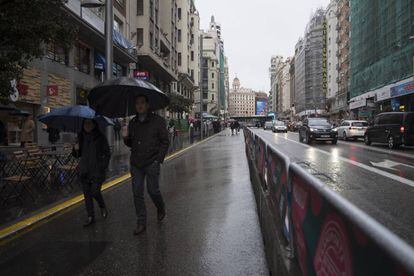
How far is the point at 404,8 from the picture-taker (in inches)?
1516

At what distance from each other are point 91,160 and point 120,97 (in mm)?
1188

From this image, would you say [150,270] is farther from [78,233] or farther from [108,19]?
[108,19]

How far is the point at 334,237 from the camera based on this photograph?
1.83 metres

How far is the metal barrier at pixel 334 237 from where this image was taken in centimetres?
132

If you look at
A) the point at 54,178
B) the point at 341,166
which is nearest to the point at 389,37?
the point at 341,166

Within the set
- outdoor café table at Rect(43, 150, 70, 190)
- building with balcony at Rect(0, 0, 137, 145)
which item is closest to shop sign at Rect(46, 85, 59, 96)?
building with balcony at Rect(0, 0, 137, 145)

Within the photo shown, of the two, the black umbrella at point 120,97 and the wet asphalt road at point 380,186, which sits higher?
the black umbrella at point 120,97

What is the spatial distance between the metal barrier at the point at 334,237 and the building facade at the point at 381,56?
1473 inches

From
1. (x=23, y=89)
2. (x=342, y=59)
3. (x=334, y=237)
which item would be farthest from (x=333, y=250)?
(x=342, y=59)

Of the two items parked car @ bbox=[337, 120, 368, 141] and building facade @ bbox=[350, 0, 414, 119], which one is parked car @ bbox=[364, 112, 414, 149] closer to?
parked car @ bbox=[337, 120, 368, 141]

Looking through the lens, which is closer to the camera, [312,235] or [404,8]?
[312,235]

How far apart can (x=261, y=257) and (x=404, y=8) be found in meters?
41.0

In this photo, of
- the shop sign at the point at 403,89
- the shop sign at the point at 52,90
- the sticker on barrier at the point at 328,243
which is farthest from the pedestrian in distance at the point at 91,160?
the shop sign at the point at 403,89

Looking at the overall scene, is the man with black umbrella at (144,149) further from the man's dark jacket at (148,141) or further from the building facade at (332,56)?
the building facade at (332,56)
